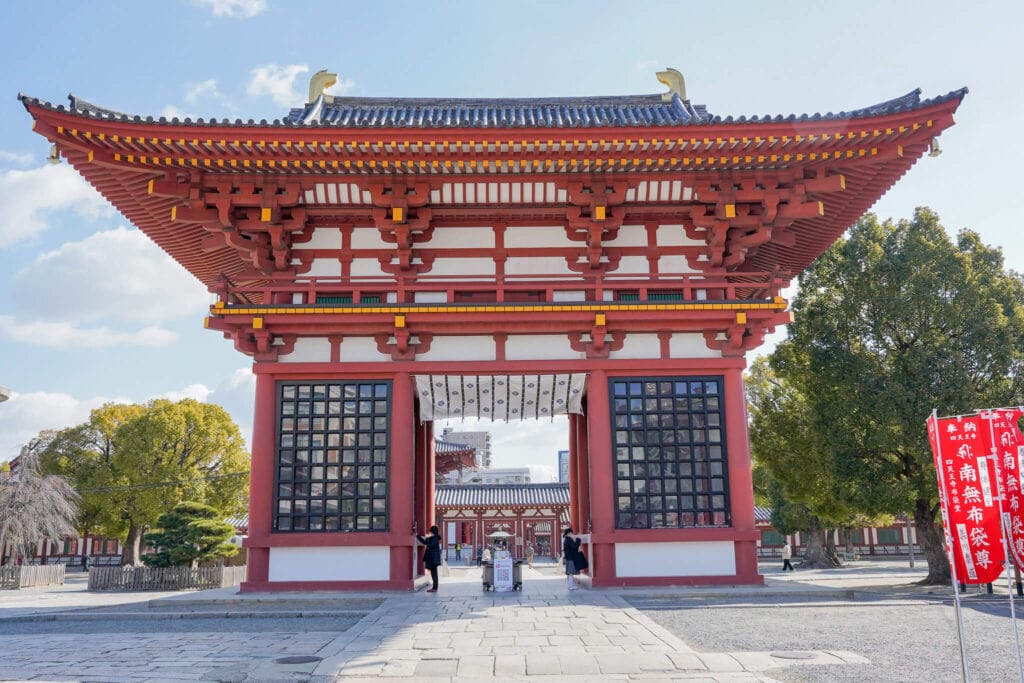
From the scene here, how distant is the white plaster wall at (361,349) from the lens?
1440cm

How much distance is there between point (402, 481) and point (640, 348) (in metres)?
5.09

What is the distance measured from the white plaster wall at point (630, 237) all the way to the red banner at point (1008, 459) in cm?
928

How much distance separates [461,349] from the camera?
14.5m

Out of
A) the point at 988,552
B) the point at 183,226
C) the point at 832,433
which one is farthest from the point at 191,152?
the point at 832,433

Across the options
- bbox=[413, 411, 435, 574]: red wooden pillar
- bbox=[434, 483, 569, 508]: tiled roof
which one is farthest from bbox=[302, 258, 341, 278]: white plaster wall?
bbox=[434, 483, 569, 508]: tiled roof

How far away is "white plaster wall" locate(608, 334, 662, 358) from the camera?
47.3 ft

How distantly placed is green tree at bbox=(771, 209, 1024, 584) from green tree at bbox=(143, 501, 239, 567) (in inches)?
680

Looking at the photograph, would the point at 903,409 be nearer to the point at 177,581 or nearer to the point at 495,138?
the point at 495,138

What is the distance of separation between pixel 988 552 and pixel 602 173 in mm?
9356

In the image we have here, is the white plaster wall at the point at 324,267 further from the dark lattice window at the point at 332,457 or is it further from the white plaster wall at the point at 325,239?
the dark lattice window at the point at 332,457

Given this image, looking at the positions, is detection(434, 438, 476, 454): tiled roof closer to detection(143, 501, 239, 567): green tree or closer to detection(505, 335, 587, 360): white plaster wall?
detection(143, 501, 239, 567): green tree

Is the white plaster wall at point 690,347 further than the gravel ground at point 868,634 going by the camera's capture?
Yes

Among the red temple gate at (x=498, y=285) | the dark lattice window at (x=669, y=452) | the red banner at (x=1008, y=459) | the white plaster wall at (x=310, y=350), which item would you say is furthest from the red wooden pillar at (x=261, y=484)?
the red banner at (x=1008, y=459)

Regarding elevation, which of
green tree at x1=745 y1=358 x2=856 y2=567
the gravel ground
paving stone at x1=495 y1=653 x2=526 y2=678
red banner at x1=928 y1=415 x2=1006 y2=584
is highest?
green tree at x1=745 y1=358 x2=856 y2=567
